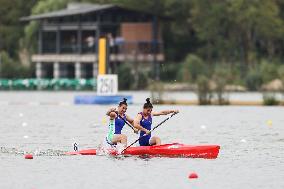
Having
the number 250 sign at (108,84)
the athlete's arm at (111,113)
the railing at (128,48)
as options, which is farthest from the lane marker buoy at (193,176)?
the railing at (128,48)

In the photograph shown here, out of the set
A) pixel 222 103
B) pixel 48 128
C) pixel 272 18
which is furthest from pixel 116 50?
pixel 48 128

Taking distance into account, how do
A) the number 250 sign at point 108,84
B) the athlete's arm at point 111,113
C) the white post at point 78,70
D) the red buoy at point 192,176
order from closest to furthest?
the red buoy at point 192,176 < the athlete's arm at point 111,113 < the number 250 sign at point 108,84 < the white post at point 78,70

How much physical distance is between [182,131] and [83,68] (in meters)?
66.7

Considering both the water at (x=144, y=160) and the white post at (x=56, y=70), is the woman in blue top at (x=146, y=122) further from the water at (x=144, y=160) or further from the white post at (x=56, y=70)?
the white post at (x=56, y=70)

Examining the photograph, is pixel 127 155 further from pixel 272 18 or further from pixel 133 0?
pixel 133 0

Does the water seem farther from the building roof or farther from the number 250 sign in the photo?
the building roof

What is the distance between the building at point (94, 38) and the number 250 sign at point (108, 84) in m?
38.8

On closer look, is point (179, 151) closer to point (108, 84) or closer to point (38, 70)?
point (108, 84)

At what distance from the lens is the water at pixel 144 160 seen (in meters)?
30.3

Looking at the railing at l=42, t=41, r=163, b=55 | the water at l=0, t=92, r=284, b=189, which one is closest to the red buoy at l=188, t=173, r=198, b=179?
the water at l=0, t=92, r=284, b=189

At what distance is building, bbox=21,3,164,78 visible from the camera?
114 m

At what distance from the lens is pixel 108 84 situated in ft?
236

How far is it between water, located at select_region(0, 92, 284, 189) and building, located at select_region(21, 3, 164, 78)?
48.6 metres

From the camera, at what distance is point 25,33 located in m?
127
